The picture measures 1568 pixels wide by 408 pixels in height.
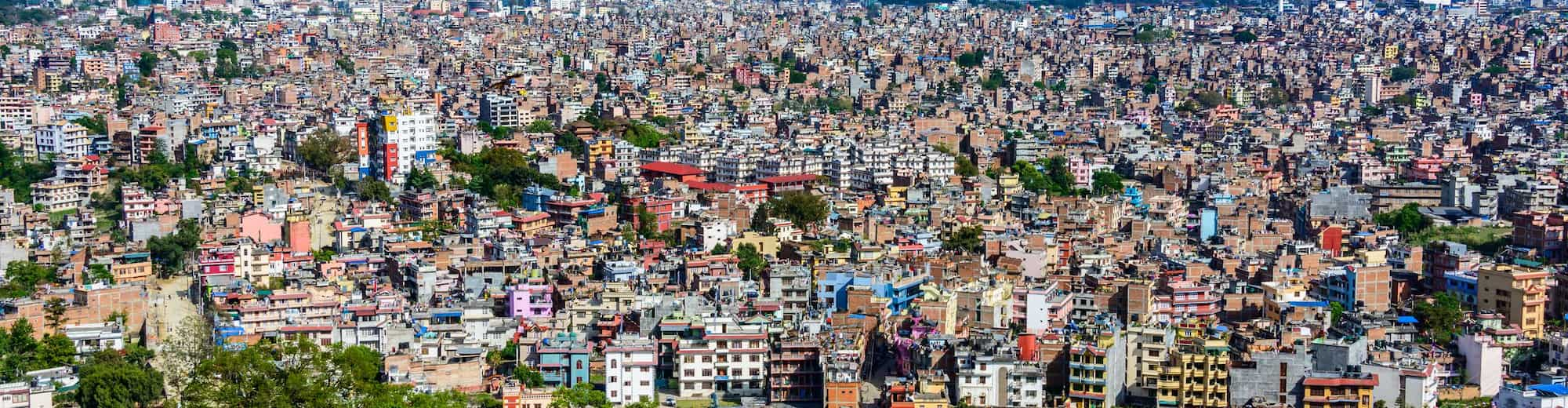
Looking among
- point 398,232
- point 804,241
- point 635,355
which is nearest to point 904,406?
point 635,355

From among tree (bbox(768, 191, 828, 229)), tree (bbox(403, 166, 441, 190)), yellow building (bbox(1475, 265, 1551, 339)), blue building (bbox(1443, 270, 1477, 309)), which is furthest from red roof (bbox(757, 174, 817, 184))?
yellow building (bbox(1475, 265, 1551, 339))

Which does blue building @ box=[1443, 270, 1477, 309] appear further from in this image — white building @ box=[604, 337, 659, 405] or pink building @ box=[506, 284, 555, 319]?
pink building @ box=[506, 284, 555, 319]

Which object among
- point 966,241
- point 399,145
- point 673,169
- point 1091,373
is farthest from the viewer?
point 673,169

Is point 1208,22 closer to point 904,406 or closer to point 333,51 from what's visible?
point 333,51

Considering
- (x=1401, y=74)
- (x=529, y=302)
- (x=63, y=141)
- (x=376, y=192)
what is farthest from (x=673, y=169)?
(x=1401, y=74)

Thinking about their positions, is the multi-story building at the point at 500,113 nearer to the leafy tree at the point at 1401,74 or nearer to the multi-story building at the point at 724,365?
A: the multi-story building at the point at 724,365

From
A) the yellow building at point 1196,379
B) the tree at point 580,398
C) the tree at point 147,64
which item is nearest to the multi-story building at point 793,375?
the tree at point 580,398

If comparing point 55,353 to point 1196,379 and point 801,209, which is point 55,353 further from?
point 801,209
